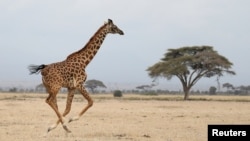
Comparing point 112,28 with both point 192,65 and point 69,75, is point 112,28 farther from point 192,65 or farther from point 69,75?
point 192,65

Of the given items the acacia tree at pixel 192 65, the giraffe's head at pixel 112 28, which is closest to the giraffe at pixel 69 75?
the giraffe's head at pixel 112 28

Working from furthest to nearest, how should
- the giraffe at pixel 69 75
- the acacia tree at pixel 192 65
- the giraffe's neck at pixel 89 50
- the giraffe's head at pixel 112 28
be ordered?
the acacia tree at pixel 192 65 → the giraffe's head at pixel 112 28 → the giraffe's neck at pixel 89 50 → the giraffe at pixel 69 75

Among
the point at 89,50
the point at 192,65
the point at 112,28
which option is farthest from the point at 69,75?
the point at 192,65

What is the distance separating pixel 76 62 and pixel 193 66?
38.7m

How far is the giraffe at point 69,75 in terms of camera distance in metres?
13.1

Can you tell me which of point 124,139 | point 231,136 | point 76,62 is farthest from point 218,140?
point 76,62

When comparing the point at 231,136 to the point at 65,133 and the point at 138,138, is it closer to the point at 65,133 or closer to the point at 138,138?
the point at 138,138

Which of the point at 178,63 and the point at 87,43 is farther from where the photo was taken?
the point at 178,63

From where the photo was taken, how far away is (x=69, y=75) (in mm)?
13367

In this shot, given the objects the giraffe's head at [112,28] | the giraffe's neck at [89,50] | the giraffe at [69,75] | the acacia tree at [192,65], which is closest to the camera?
the giraffe at [69,75]

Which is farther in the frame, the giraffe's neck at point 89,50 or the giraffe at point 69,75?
the giraffe's neck at point 89,50

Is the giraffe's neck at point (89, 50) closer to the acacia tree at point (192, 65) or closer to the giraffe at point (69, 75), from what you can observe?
the giraffe at point (69, 75)

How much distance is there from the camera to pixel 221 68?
5156cm

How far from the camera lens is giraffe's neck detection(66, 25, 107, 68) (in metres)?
13.9
